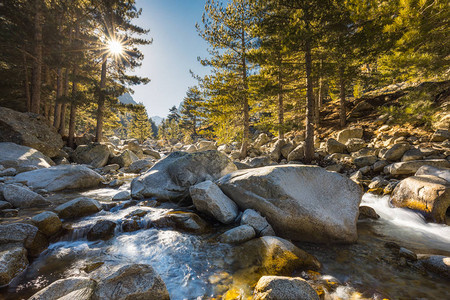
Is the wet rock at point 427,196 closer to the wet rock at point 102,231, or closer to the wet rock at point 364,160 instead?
the wet rock at point 364,160

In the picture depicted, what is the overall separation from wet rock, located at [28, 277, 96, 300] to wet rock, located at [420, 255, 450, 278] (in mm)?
4812

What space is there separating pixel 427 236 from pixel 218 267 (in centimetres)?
471

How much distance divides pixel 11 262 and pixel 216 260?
301cm

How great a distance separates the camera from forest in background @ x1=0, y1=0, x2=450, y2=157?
5621mm

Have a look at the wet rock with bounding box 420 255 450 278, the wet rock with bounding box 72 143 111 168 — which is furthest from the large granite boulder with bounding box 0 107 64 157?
the wet rock with bounding box 420 255 450 278

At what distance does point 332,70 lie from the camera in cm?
852

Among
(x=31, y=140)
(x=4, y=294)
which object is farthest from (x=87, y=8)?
(x=4, y=294)

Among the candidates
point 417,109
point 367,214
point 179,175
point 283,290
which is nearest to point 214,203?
point 179,175

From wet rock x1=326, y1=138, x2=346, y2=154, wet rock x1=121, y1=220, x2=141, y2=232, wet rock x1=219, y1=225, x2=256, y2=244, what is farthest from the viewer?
wet rock x1=326, y1=138, x2=346, y2=154

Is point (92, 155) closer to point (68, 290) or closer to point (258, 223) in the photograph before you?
point (68, 290)

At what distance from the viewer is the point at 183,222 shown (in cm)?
448

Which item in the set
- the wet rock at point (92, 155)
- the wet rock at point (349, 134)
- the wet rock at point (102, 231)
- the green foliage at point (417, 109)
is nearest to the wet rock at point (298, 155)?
the wet rock at point (349, 134)

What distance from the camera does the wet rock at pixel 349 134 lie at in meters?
11.3

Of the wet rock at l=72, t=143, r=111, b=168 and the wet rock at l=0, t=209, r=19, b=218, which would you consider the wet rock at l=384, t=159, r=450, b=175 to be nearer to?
the wet rock at l=0, t=209, r=19, b=218
